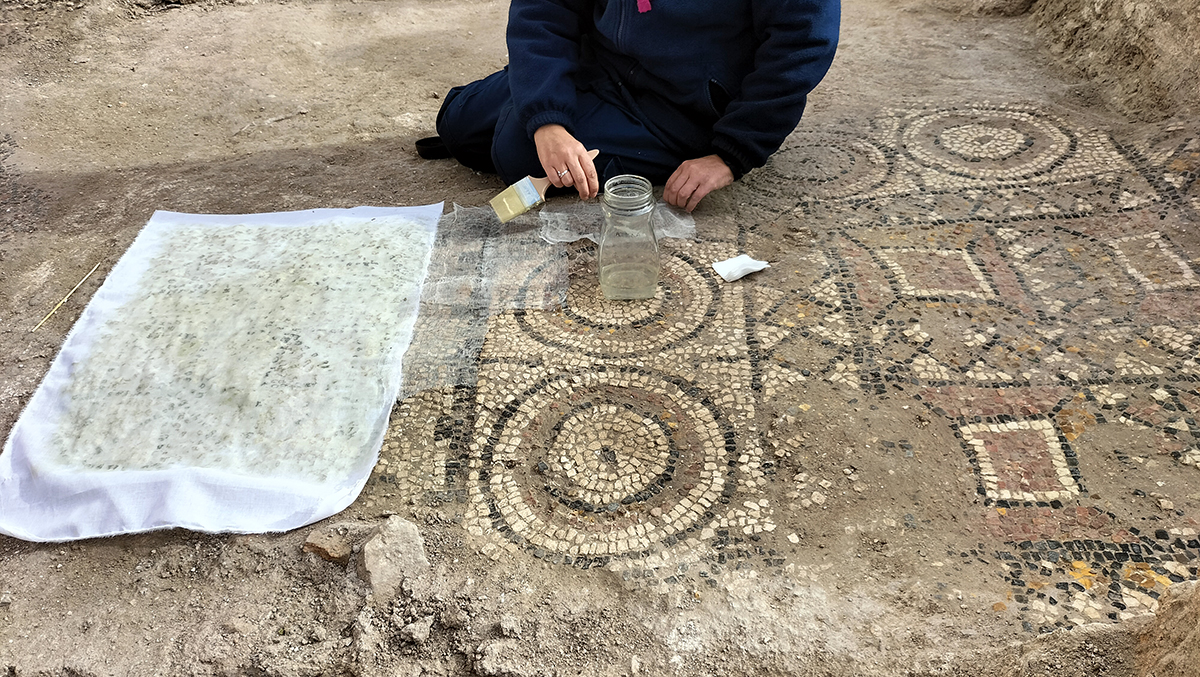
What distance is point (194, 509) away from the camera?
4.10 ft

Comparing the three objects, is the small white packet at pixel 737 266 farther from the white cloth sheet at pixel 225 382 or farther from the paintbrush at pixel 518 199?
the white cloth sheet at pixel 225 382

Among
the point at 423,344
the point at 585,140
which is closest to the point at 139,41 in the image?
the point at 585,140

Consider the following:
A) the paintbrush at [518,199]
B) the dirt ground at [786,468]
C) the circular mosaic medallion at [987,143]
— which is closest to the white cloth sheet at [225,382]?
the dirt ground at [786,468]

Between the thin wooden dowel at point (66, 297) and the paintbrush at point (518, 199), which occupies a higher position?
the paintbrush at point (518, 199)

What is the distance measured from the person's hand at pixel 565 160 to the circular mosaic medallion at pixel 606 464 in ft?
1.50

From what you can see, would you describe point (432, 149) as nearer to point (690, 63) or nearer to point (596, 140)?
point (596, 140)

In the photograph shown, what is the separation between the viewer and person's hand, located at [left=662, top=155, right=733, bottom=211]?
6.05ft

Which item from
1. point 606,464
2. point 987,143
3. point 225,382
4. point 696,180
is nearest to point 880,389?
point 606,464

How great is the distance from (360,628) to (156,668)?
27 centimetres

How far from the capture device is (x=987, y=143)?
2.11 m

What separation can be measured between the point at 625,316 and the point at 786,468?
48 centimetres

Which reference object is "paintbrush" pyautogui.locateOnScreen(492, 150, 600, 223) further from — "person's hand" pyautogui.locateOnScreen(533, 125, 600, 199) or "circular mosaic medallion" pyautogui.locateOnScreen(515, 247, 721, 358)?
"circular mosaic medallion" pyautogui.locateOnScreen(515, 247, 721, 358)

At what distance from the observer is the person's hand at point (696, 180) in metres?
1.84

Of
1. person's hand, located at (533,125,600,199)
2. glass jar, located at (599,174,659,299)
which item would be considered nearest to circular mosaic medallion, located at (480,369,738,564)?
glass jar, located at (599,174,659,299)
